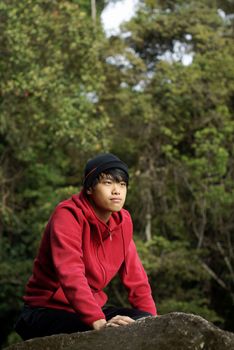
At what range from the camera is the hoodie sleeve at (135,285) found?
3.87 metres

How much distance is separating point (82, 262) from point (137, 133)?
14468mm

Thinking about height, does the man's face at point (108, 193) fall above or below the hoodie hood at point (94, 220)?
above

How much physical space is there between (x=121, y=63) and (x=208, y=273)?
5.55 meters

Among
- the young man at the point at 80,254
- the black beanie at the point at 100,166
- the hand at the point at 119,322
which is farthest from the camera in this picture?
the black beanie at the point at 100,166

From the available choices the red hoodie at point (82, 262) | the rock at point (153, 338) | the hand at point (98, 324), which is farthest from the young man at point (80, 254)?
the rock at point (153, 338)

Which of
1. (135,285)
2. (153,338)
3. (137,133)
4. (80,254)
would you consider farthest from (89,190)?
(137,133)

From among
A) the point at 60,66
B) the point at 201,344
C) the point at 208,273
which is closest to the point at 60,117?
the point at 60,66

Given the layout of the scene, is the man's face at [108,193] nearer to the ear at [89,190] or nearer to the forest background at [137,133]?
the ear at [89,190]

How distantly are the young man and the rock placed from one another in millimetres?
339

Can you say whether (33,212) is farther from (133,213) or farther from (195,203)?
(195,203)

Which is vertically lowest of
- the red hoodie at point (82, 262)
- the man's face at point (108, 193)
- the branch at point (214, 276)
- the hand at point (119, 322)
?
the branch at point (214, 276)

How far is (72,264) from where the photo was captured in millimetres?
3389

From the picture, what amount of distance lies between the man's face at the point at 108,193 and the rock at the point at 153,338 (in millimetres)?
A: 743

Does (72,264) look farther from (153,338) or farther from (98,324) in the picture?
(153,338)
